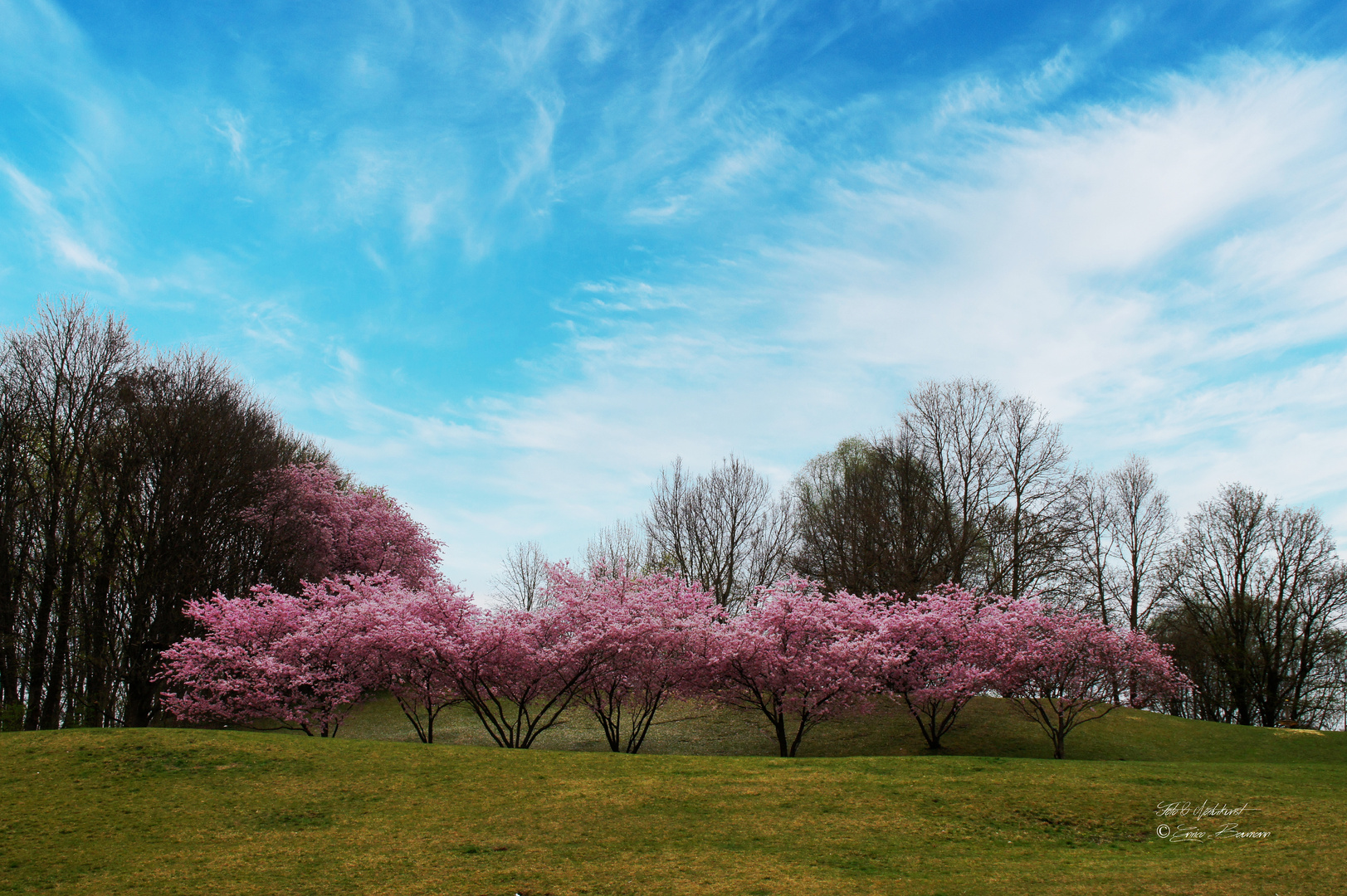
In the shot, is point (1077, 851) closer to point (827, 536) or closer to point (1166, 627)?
point (827, 536)

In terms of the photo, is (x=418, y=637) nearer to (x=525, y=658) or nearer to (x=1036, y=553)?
(x=525, y=658)

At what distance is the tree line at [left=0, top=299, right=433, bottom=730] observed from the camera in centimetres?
2228

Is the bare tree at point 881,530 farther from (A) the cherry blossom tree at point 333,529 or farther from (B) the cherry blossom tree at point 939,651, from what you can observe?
(A) the cherry blossom tree at point 333,529

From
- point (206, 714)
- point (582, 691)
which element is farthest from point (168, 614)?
point (582, 691)

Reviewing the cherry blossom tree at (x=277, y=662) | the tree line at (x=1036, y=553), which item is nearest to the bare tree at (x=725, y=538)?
the tree line at (x=1036, y=553)

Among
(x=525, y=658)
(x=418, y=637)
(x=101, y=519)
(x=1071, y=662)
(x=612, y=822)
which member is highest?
(x=101, y=519)

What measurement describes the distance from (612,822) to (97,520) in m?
23.2

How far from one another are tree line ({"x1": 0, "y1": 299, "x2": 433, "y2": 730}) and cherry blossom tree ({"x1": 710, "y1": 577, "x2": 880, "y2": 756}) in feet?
53.9

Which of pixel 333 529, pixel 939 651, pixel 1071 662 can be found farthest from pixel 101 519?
pixel 1071 662

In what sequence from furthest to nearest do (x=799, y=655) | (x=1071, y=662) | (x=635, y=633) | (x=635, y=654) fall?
(x=1071, y=662)
(x=799, y=655)
(x=635, y=654)
(x=635, y=633)

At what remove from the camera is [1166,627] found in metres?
36.2

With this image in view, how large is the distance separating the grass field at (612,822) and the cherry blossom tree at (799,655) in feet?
16.2

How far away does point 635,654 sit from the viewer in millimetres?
18578

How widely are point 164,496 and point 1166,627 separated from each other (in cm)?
4102
